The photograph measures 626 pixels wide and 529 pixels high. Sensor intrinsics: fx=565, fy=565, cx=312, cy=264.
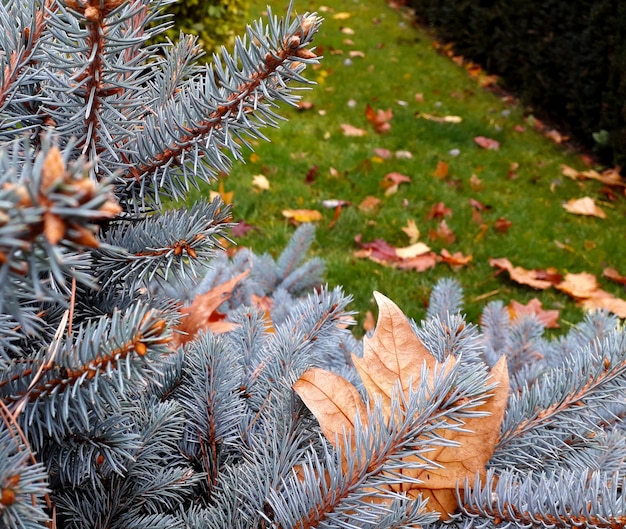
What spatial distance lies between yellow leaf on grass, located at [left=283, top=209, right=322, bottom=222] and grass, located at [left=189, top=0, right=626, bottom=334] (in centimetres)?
7

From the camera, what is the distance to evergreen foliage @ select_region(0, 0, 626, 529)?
1.70 ft

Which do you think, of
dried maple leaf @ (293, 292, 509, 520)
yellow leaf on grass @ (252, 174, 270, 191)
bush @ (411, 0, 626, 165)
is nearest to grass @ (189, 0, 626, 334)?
yellow leaf on grass @ (252, 174, 270, 191)

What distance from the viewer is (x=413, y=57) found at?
795cm

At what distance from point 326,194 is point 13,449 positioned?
379cm

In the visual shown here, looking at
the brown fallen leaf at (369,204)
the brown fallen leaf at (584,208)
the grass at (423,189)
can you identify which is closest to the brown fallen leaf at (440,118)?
the grass at (423,189)

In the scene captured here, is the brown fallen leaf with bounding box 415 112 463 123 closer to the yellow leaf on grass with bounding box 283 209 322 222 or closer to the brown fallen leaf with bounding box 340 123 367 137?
the brown fallen leaf with bounding box 340 123 367 137

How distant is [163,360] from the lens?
65 centimetres

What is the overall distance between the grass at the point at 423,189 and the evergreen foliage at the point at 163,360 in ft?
6.30

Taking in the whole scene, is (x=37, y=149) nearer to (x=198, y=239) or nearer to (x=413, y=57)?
(x=198, y=239)

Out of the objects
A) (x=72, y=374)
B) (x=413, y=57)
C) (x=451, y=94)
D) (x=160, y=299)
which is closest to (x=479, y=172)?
(x=451, y=94)

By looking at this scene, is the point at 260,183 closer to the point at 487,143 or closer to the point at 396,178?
the point at 396,178

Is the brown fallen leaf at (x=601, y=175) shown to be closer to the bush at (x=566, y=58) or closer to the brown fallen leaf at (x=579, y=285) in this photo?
the bush at (x=566, y=58)

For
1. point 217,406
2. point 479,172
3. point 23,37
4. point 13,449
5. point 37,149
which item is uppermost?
point 23,37

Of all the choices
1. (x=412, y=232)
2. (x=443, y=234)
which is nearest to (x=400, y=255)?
(x=412, y=232)
